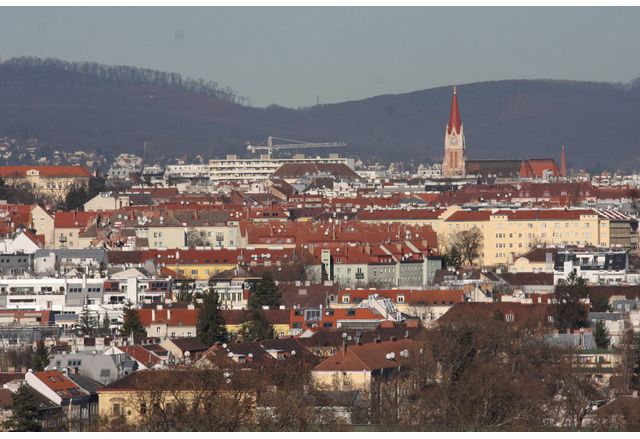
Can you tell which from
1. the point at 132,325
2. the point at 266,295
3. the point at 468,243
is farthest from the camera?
the point at 468,243

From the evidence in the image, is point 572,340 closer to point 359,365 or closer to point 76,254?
point 359,365

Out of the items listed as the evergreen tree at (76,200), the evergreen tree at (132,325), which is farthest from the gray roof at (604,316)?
the evergreen tree at (76,200)

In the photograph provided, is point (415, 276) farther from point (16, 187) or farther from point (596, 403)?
point (16, 187)

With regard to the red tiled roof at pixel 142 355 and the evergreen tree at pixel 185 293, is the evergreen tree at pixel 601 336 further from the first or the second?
the evergreen tree at pixel 185 293

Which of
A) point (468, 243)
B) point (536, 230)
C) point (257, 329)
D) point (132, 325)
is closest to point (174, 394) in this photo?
point (257, 329)

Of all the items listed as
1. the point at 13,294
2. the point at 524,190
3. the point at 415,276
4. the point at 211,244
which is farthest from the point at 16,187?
the point at 13,294

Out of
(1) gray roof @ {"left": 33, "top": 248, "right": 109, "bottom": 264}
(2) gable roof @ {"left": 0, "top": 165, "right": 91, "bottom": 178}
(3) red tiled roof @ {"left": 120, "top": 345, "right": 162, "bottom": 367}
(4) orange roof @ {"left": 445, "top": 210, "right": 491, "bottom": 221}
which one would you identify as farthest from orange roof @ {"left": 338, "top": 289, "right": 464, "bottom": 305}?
(2) gable roof @ {"left": 0, "top": 165, "right": 91, "bottom": 178}

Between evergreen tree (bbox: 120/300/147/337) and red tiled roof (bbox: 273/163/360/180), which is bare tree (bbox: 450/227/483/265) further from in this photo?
red tiled roof (bbox: 273/163/360/180)
